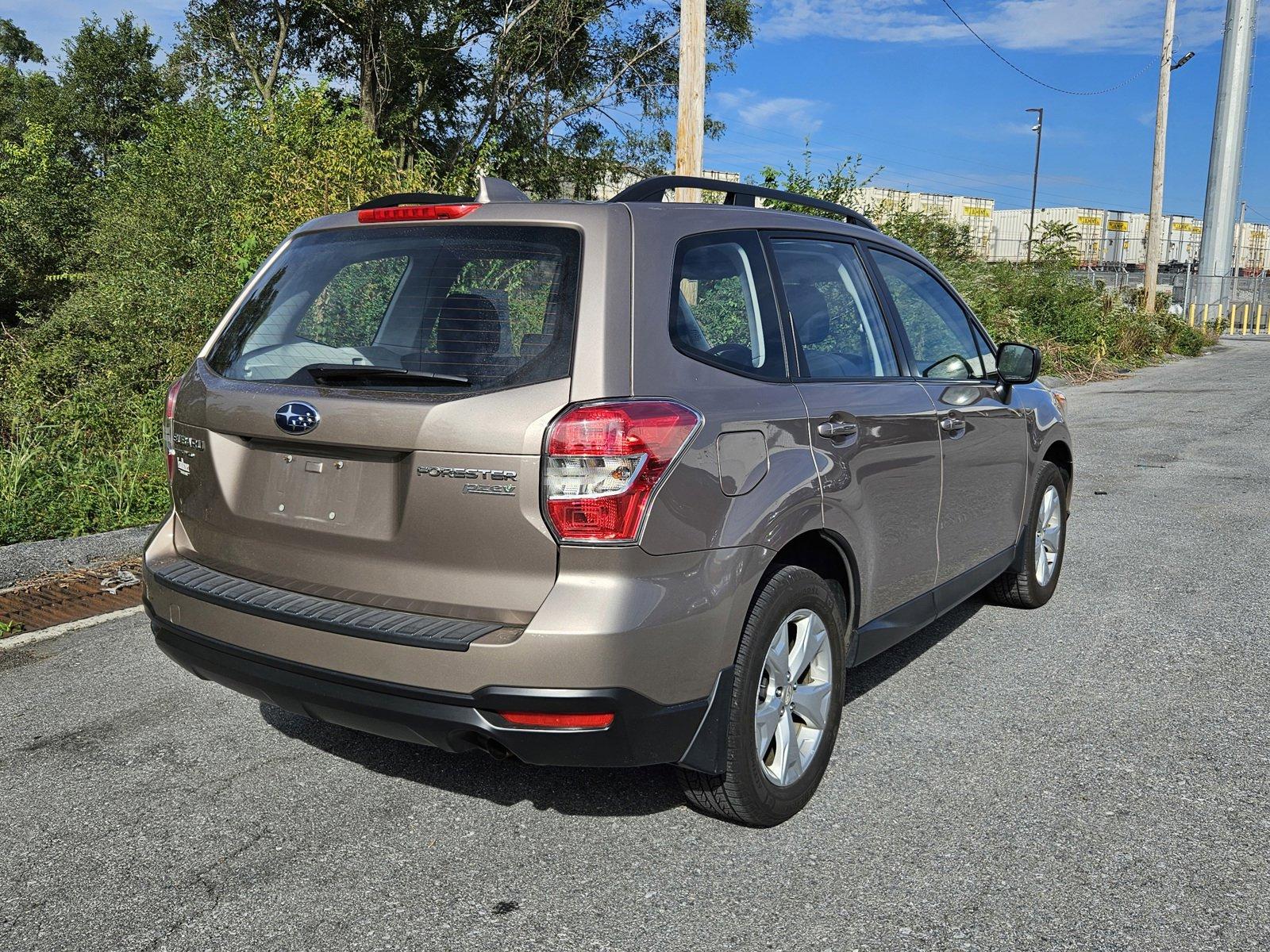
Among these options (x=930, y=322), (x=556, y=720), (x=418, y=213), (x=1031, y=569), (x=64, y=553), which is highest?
(x=418, y=213)

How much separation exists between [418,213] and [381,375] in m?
0.53

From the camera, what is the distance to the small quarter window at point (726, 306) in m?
2.99

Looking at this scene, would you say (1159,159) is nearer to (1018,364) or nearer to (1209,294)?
(1209,294)

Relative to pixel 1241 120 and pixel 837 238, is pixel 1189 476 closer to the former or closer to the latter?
pixel 837 238

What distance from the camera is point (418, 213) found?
3.13m

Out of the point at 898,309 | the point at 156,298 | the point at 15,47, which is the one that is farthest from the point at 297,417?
the point at 15,47

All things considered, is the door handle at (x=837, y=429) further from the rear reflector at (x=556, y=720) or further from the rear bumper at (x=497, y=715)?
the rear reflector at (x=556, y=720)

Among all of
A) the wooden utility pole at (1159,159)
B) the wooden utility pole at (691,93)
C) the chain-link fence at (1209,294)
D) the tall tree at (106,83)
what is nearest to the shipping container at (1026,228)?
the chain-link fence at (1209,294)

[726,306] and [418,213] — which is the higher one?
[418,213]

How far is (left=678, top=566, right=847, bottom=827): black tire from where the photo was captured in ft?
9.67

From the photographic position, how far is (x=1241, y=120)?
38.5m

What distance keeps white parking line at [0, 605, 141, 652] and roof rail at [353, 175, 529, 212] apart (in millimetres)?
2862

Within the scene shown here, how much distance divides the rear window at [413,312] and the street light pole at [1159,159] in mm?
28815

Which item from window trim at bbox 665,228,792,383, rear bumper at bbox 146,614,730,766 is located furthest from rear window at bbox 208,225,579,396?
rear bumper at bbox 146,614,730,766
